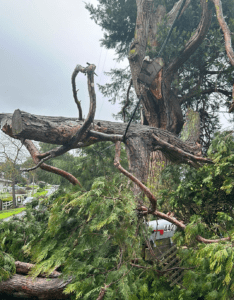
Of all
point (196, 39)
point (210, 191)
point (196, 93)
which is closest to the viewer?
point (210, 191)

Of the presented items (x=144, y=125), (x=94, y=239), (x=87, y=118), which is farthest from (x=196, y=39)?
(x=94, y=239)

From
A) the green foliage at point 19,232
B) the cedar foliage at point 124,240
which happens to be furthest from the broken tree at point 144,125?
the green foliage at point 19,232

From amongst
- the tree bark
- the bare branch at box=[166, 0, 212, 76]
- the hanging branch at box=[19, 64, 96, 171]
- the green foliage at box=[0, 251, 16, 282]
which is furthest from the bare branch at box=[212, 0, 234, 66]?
the green foliage at box=[0, 251, 16, 282]

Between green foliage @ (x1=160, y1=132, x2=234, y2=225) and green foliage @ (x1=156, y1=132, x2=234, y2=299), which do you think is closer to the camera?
green foliage @ (x1=156, y1=132, x2=234, y2=299)

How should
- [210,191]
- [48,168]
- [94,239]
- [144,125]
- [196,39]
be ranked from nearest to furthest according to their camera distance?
[94,239] → [210,191] → [48,168] → [144,125] → [196,39]

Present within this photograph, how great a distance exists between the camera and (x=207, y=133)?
29.7 ft

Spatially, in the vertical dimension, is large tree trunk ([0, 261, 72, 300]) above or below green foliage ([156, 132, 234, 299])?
below

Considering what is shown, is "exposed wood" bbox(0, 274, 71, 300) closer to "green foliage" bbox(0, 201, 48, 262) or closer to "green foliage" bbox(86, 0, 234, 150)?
"green foliage" bbox(0, 201, 48, 262)

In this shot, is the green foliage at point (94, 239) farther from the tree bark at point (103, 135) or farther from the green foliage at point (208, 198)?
the tree bark at point (103, 135)

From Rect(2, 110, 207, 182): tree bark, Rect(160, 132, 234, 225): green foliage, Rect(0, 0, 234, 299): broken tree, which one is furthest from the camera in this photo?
Rect(2, 110, 207, 182): tree bark

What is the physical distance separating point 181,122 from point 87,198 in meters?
7.17

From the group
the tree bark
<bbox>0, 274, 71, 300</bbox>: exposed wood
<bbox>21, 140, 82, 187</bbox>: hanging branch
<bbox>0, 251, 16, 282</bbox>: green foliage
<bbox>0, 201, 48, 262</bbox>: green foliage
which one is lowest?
<bbox>0, 274, 71, 300</bbox>: exposed wood

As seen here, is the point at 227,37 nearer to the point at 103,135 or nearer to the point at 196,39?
the point at 196,39

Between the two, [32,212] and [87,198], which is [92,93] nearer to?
[87,198]
